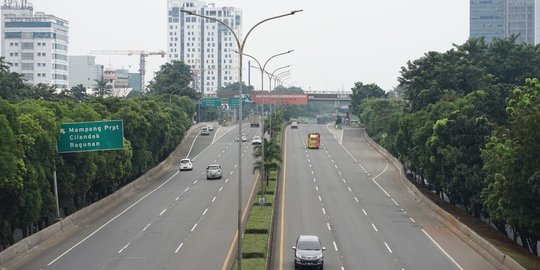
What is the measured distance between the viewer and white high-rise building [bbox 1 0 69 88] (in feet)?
619

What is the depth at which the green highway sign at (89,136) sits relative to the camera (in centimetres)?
4434

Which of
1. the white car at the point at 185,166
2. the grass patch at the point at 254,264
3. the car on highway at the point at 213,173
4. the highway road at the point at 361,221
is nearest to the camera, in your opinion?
the grass patch at the point at 254,264

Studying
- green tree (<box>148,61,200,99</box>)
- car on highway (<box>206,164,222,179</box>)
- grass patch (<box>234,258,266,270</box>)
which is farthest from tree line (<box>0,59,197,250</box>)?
green tree (<box>148,61,200,99</box>)

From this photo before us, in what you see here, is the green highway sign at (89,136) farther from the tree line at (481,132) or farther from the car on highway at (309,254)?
the tree line at (481,132)

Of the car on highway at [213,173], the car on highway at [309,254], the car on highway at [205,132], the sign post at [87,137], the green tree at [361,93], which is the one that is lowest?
the car on highway at [309,254]

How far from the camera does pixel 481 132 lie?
162 feet

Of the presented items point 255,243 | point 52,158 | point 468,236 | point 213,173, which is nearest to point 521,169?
point 468,236

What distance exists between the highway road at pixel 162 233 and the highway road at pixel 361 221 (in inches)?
141

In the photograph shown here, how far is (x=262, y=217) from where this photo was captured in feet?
143

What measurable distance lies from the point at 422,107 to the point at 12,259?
49.7m

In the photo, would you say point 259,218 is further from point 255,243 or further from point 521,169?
point 521,169

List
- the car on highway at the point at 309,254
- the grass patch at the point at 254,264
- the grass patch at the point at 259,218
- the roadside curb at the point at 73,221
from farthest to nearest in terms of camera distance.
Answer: the grass patch at the point at 259,218
the roadside curb at the point at 73,221
the car on highway at the point at 309,254
the grass patch at the point at 254,264

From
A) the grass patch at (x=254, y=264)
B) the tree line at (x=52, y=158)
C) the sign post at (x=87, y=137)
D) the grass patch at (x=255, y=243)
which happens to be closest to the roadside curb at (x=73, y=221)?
the tree line at (x=52, y=158)

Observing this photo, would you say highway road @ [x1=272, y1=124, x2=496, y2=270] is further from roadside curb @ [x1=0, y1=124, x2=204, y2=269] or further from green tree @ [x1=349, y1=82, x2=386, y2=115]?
green tree @ [x1=349, y1=82, x2=386, y2=115]
